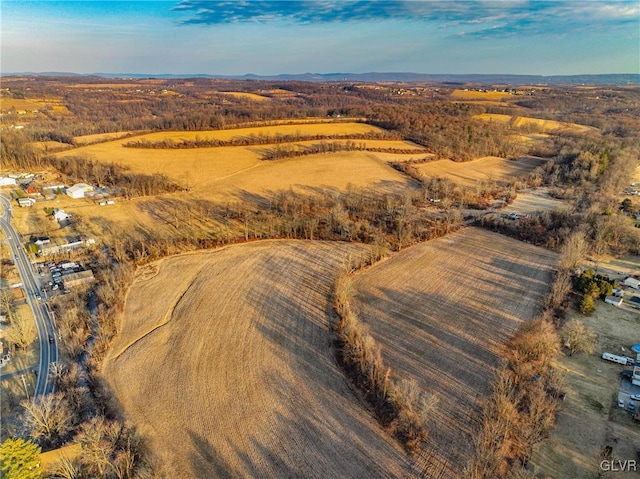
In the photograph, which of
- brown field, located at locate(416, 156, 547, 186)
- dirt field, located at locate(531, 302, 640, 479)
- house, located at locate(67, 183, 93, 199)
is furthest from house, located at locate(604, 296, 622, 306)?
house, located at locate(67, 183, 93, 199)

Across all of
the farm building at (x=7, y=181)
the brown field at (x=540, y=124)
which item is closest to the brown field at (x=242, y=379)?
the farm building at (x=7, y=181)

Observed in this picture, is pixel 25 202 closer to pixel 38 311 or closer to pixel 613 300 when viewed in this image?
pixel 38 311

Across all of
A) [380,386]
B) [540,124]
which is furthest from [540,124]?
[380,386]

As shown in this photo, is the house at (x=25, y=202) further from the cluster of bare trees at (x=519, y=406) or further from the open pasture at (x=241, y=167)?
the cluster of bare trees at (x=519, y=406)

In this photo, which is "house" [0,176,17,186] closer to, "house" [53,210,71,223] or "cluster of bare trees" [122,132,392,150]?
"cluster of bare trees" [122,132,392,150]

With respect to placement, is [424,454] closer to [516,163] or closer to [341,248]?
[341,248]
